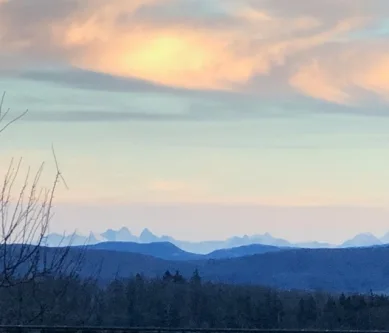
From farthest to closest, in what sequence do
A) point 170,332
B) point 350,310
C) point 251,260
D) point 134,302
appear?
point 251,260 → point 350,310 → point 134,302 → point 170,332

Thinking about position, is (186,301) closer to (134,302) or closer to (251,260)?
(134,302)

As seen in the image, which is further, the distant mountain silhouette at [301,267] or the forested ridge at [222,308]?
the distant mountain silhouette at [301,267]

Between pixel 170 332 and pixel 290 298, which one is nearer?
pixel 170 332

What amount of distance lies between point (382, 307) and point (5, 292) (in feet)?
124

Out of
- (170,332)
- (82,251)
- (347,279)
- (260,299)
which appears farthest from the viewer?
(347,279)

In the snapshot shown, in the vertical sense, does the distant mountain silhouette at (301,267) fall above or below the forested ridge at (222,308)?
above

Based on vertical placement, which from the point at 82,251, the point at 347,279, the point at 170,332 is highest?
the point at 347,279

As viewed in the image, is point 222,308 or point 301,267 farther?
point 301,267

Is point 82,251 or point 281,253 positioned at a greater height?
point 281,253

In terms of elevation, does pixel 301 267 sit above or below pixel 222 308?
above

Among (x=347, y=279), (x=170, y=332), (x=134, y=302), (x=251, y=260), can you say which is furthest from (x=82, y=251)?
(x=251, y=260)

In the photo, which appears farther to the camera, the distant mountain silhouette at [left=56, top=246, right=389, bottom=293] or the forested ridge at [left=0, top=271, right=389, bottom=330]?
the distant mountain silhouette at [left=56, top=246, right=389, bottom=293]

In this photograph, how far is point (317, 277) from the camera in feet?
424

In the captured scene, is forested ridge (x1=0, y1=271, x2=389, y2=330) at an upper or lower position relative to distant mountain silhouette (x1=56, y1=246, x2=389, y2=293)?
lower
